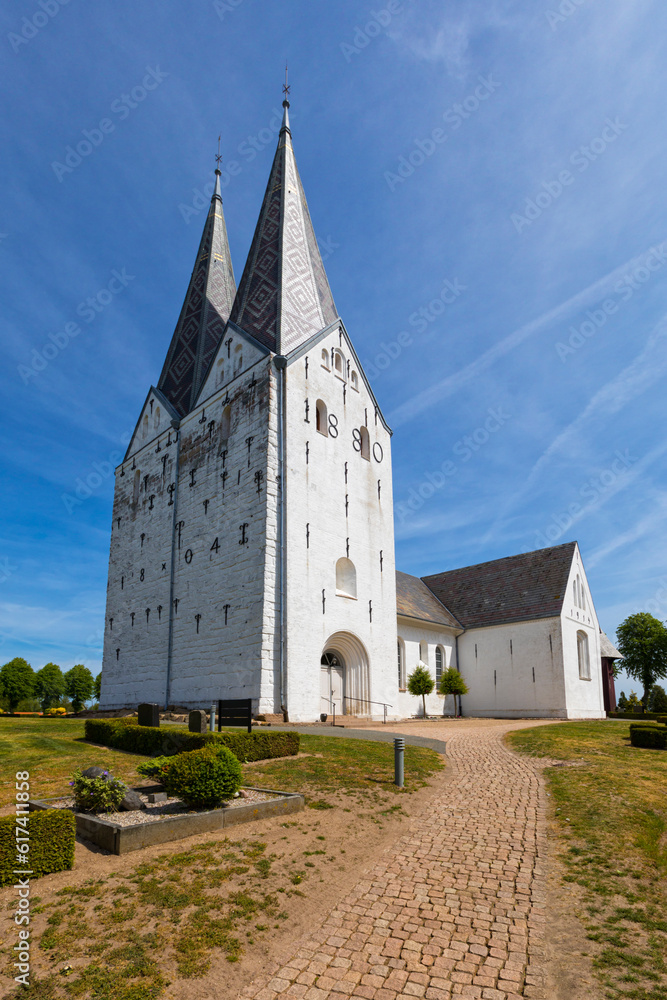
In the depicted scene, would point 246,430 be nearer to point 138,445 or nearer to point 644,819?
point 138,445

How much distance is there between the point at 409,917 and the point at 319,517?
17634mm

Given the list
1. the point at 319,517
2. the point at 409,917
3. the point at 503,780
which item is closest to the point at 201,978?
the point at 409,917

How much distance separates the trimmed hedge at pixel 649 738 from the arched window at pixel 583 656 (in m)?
16.4

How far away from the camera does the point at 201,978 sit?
4645mm

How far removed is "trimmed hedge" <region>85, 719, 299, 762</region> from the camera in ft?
37.7

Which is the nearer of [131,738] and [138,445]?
[131,738]

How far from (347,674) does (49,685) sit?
4739cm

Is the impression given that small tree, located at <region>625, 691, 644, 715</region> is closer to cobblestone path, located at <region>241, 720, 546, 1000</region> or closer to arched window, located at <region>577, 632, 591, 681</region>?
arched window, located at <region>577, 632, 591, 681</region>

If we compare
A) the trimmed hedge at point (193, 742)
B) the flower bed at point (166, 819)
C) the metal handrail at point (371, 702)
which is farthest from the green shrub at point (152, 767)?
the metal handrail at point (371, 702)

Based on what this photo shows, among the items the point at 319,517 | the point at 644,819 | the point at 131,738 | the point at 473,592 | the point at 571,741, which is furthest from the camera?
the point at 473,592

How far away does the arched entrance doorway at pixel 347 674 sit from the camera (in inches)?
928

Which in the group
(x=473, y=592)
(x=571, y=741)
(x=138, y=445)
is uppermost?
(x=138, y=445)

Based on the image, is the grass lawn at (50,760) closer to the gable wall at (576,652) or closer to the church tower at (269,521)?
the church tower at (269,521)

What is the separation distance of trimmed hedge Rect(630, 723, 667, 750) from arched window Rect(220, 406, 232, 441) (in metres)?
17.3
